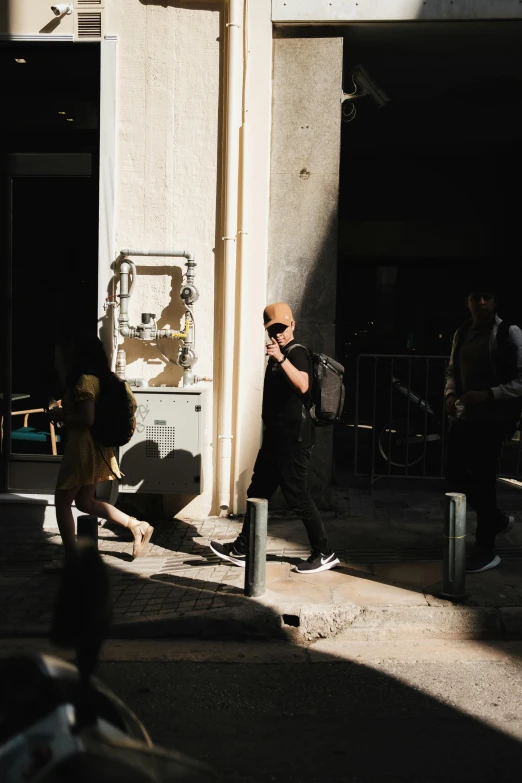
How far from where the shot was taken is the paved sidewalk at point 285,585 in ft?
17.3

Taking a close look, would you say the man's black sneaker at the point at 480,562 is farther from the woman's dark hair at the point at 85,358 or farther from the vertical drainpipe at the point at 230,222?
the woman's dark hair at the point at 85,358

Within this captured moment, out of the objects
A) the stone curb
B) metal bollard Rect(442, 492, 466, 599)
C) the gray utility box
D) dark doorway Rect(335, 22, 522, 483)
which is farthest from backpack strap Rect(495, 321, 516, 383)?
dark doorway Rect(335, 22, 522, 483)

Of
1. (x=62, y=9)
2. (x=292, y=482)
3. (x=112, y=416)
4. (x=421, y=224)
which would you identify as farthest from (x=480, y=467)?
(x=421, y=224)

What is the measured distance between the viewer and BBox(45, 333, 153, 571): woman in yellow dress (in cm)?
611

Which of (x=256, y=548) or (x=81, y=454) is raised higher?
(x=81, y=454)

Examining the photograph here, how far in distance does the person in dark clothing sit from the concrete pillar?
1.78 m

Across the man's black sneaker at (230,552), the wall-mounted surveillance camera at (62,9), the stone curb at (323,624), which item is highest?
the wall-mounted surveillance camera at (62,9)

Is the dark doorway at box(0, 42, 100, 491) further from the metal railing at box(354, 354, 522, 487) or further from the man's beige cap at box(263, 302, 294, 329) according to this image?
the metal railing at box(354, 354, 522, 487)

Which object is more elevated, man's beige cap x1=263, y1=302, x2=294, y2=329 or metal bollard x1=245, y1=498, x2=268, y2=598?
man's beige cap x1=263, y1=302, x2=294, y2=329

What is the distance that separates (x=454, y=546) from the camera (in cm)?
544

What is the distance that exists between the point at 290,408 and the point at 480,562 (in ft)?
5.87

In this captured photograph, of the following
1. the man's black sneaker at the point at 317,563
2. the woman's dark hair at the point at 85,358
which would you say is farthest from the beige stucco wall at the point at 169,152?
the man's black sneaker at the point at 317,563

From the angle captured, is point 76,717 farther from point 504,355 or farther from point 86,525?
point 504,355

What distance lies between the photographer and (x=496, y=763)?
11.7ft
